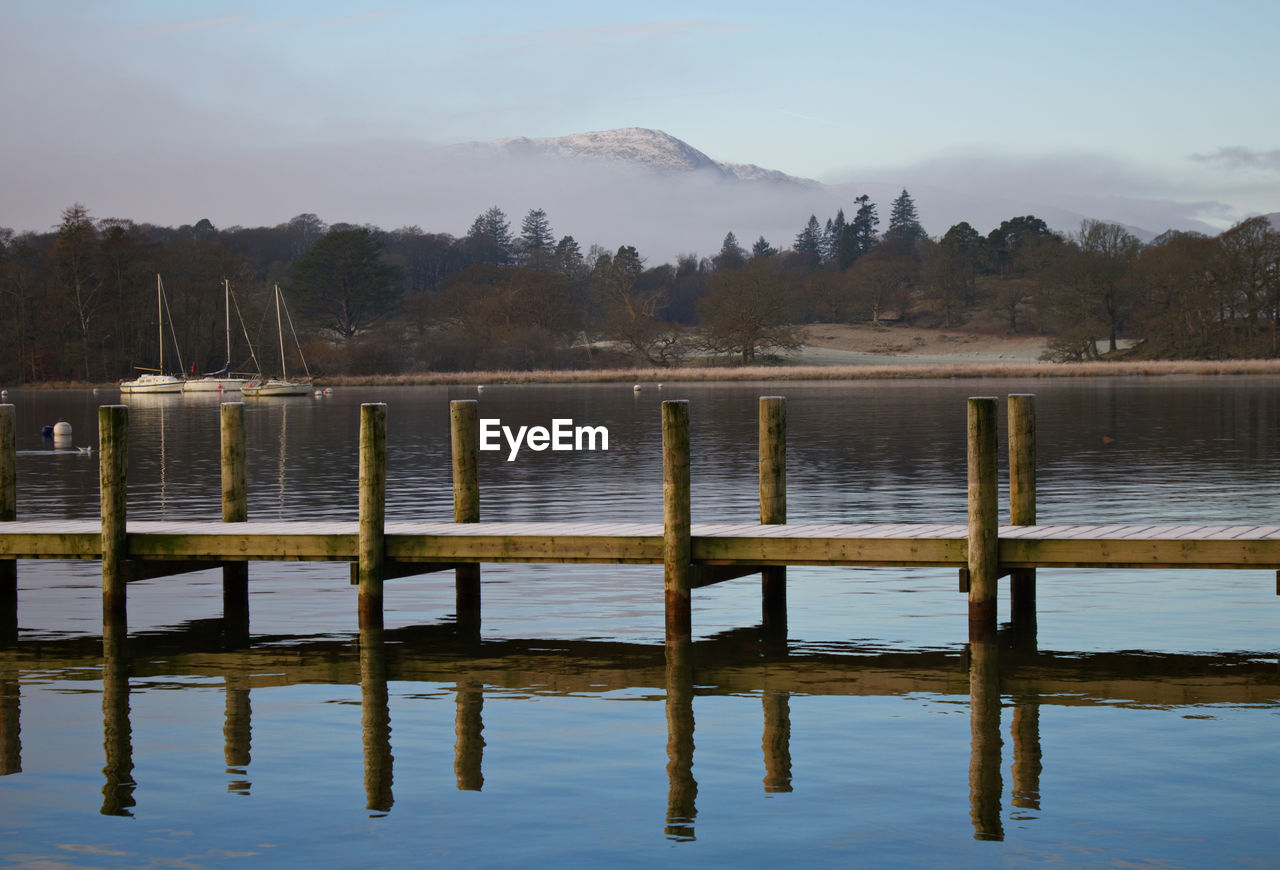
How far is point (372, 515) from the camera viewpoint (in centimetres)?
1600

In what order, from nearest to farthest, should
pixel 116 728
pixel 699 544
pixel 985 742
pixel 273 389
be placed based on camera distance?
pixel 985 742 < pixel 116 728 < pixel 699 544 < pixel 273 389

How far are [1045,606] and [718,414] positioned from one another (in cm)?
4823

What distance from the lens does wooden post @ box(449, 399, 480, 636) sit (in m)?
17.4

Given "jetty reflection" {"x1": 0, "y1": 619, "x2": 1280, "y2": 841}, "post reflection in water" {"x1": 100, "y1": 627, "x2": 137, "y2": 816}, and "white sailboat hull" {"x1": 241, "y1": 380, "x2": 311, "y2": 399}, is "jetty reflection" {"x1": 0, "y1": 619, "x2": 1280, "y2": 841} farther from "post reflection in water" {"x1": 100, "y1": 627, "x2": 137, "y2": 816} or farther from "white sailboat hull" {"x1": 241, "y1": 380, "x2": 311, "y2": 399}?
"white sailboat hull" {"x1": 241, "y1": 380, "x2": 311, "y2": 399}

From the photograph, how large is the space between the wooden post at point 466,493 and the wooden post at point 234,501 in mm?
2492

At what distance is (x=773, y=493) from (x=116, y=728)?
743 cm

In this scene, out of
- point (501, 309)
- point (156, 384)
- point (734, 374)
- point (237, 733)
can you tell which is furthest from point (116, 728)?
point (501, 309)

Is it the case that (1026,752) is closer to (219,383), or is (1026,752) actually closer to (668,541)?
(668,541)

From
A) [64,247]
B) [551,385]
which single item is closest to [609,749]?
[551,385]

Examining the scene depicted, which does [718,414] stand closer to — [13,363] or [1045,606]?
[1045,606]

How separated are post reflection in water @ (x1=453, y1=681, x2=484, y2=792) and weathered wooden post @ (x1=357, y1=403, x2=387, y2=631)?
2114 mm

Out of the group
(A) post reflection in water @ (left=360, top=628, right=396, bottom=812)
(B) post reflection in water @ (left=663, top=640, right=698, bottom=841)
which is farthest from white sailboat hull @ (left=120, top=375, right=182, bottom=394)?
(B) post reflection in water @ (left=663, top=640, right=698, bottom=841)

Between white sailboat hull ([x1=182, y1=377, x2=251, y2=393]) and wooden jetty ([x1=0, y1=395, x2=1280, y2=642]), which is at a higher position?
white sailboat hull ([x1=182, y1=377, x2=251, y2=393])

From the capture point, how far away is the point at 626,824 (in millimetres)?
10211
